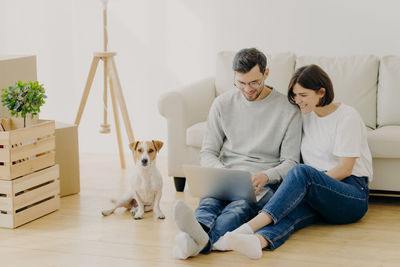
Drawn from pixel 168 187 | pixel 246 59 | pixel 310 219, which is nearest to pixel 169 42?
pixel 168 187

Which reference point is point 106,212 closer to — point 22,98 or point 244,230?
point 22,98

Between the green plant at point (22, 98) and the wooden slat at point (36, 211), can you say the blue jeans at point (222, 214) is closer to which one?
the wooden slat at point (36, 211)

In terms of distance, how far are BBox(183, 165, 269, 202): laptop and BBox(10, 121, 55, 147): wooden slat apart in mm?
833

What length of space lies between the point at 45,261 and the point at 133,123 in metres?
2.28

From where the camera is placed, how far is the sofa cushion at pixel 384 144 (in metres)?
3.15

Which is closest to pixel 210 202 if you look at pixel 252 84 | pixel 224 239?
pixel 224 239

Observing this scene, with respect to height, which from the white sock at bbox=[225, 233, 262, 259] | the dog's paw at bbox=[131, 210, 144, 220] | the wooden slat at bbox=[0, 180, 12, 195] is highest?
the wooden slat at bbox=[0, 180, 12, 195]

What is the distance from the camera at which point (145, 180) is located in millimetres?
3098

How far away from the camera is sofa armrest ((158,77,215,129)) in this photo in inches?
139

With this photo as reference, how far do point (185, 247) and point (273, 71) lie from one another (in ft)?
5.53

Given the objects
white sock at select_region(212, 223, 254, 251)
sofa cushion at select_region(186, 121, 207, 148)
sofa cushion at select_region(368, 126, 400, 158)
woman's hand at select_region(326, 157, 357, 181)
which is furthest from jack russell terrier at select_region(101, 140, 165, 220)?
sofa cushion at select_region(368, 126, 400, 158)

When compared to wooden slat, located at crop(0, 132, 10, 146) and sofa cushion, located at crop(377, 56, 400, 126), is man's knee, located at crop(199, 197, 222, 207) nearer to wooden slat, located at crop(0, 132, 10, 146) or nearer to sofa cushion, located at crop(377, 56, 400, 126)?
wooden slat, located at crop(0, 132, 10, 146)

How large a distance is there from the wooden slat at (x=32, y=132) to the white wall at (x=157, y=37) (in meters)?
1.51

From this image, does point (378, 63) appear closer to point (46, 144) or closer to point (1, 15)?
point (46, 144)
